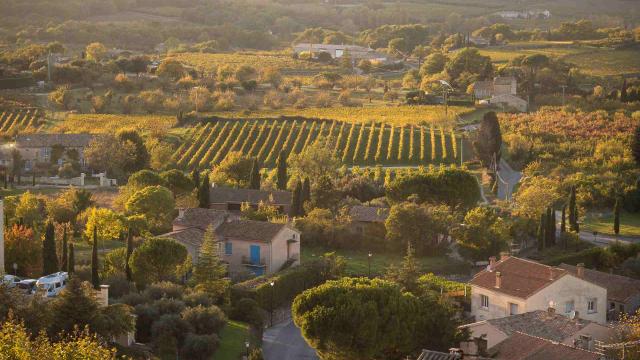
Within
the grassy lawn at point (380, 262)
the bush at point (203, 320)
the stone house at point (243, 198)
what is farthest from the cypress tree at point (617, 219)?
the bush at point (203, 320)

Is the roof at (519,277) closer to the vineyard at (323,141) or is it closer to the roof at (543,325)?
the roof at (543,325)

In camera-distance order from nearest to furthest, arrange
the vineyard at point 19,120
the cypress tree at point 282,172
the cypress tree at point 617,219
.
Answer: the cypress tree at point 617,219 → the cypress tree at point 282,172 → the vineyard at point 19,120

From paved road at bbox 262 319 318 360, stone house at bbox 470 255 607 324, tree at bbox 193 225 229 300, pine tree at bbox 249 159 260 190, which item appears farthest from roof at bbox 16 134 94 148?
stone house at bbox 470 255 607 324

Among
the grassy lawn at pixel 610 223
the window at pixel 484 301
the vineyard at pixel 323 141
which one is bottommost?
the grassy lawn at pixel 610 223

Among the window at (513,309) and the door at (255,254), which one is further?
the door at (255,254)

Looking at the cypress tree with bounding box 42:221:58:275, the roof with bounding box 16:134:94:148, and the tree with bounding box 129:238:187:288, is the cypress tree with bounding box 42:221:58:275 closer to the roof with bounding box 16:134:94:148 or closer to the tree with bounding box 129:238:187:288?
the tree with bounding box 129:238:187:288

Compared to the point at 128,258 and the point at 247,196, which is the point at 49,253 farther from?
the point at 247,196
